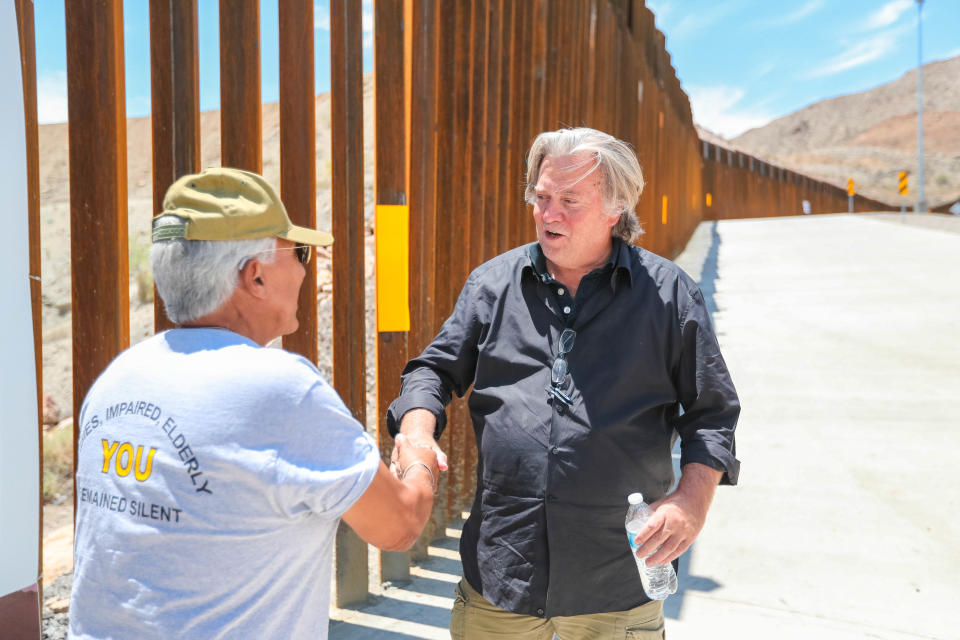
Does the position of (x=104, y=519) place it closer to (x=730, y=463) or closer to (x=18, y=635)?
(x=18, y=635)

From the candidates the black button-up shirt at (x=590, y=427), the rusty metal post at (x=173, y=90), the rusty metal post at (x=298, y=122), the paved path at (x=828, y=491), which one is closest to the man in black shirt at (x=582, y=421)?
the black button-up shirt at (x=590, y=427)

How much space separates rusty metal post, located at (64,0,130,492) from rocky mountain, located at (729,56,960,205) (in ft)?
175

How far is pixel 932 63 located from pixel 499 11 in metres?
124

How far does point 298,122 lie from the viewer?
270 cm

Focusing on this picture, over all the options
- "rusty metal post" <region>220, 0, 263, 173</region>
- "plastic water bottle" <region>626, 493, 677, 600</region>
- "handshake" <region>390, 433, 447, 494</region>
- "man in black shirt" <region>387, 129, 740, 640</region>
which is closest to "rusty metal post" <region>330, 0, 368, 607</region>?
"rusty metal post" <region>220, 0, 263, 173</region>

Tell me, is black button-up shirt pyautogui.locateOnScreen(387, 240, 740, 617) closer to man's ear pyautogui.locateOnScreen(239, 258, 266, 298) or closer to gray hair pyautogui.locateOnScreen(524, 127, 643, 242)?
gray hair pyautogui.locateOnScreen(524, 127, 643, 242)

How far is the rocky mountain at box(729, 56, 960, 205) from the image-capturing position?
53.2 metres

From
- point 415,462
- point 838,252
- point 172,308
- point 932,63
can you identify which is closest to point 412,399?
point 415,462

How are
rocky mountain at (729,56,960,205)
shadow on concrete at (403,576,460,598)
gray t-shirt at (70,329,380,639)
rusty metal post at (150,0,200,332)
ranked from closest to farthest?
1. gray t-shirt at (70,329,380,639)
2. rusty metal post at (150,0,200,332)
3. shadow on concrete at (403,576,460,598)
4. rocky mountain at (729,56,960,205)

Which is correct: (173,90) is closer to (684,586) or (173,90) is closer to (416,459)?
(416,459)

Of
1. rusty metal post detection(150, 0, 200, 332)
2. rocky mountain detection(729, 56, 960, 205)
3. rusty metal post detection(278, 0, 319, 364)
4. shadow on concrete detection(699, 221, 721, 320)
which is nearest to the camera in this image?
rusty metal post detection(150, 0, 200, 332)

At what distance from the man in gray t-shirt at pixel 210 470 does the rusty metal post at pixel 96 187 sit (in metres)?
0.92

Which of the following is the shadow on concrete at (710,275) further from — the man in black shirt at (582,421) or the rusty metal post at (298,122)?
the man in black shirt at (582,421)

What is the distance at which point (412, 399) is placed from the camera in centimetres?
195
